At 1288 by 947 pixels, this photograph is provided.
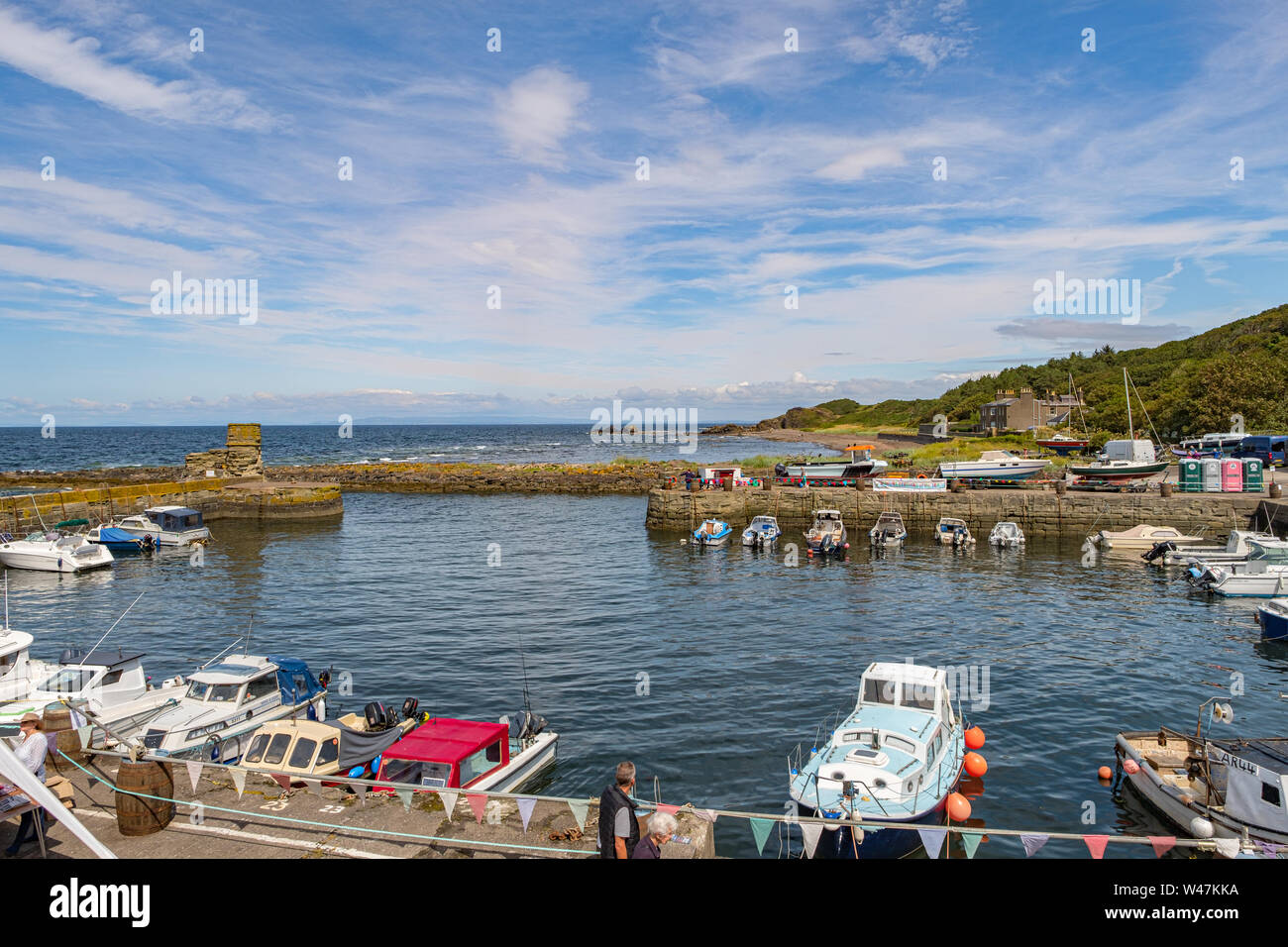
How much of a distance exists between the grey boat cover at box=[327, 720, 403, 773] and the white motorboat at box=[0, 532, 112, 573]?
39059 millimetres

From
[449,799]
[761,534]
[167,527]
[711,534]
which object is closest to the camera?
[449,799]

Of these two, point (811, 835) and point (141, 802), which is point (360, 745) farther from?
point (811, 835)

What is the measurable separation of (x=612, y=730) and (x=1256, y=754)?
15.0m

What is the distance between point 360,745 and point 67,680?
34.0ft

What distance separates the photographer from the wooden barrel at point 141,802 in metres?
11.9

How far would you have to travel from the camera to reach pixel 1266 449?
65.1 m

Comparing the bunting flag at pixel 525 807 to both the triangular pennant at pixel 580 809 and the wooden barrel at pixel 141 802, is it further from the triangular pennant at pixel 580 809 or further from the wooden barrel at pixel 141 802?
the wooden barrel at pixel 141 802

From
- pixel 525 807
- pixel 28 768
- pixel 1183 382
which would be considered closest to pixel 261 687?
pixel 28 768

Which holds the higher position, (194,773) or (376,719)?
(194,773)

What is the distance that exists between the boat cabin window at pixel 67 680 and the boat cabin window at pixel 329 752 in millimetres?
9391

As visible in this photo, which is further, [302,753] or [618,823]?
[302,753]

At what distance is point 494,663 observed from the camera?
91.4 ft
